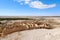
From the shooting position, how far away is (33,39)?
772cm

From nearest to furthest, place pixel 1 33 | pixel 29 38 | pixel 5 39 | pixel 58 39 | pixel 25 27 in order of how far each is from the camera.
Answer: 1. pixel 58 39
2. pixel 29 38
3. pixel 5 39
4. pixel 1 33
5. pixel 25 27

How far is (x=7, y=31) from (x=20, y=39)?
274 cm

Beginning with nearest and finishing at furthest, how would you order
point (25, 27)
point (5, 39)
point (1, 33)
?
point (5, 39), point (1, 33), point (25, 27)

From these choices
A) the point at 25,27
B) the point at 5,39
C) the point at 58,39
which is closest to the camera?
the point at 58,39

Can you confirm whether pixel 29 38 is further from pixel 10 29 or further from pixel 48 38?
pixel 10 29

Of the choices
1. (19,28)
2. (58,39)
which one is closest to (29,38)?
(58,39)

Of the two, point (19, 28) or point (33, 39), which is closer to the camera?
point (33, 39)

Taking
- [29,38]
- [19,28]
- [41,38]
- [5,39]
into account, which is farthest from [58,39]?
[19,28]

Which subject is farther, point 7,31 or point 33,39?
point 7,31

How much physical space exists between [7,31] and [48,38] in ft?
12.6

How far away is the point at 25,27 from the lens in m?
11.2

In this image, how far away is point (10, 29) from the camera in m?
10.7

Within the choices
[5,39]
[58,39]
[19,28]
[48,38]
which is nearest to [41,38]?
[48,38]

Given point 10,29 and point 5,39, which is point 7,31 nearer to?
point 10,29
